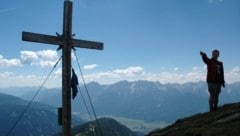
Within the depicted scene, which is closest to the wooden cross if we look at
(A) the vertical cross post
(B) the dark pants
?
(A) the vertical cross post

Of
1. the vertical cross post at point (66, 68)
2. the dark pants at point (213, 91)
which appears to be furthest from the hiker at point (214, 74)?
the vertical cross post at point (66, 68)

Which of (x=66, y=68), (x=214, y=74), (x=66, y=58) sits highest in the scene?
(x=66, y=58)

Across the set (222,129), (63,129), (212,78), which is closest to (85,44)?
(63,129)

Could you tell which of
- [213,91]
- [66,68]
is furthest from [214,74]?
[66,68]

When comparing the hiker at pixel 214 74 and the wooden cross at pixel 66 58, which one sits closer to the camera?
the wooden cross at pixel 66 58

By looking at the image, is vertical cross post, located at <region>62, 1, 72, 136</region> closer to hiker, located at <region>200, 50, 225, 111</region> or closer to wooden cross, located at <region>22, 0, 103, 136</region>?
wooden cross, located at <region>22, 0, 103, 136</region>

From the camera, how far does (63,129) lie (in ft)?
43.8

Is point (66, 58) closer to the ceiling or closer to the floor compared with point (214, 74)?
closer to the ceiling

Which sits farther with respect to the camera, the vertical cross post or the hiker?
the hiker

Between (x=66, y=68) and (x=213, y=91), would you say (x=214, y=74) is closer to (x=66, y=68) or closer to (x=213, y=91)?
(x=213, y=91)

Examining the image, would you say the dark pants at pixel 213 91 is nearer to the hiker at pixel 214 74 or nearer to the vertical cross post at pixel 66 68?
the hiker at pixel 214 74

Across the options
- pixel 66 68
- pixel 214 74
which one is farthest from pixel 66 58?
pixel 214 74

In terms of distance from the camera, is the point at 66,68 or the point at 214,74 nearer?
the point at 66,68

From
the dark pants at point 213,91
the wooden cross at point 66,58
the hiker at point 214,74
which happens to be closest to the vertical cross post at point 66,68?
the wooden cross at point 66,58
